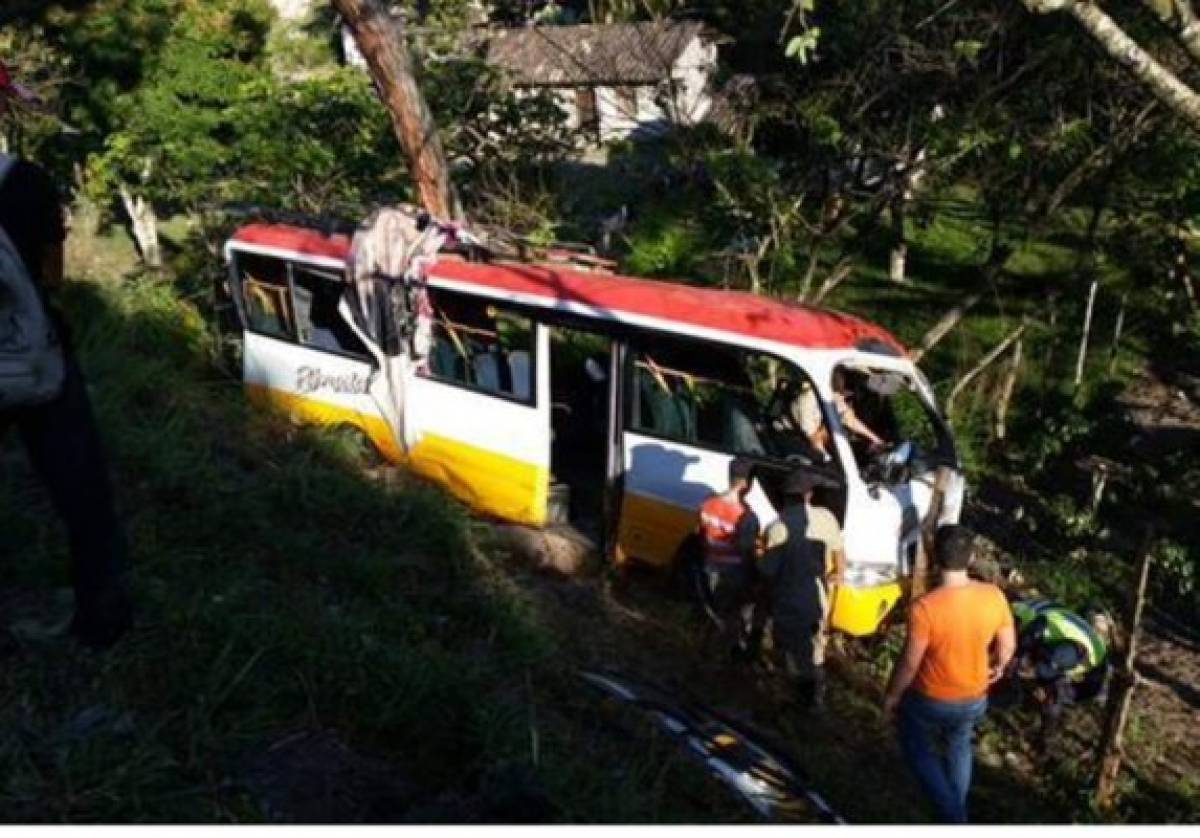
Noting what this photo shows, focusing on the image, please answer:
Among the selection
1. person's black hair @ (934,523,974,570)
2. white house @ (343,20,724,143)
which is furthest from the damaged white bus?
white house @ (343,20,724,143)

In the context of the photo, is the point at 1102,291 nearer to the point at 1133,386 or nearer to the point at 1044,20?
the point at 1133,386

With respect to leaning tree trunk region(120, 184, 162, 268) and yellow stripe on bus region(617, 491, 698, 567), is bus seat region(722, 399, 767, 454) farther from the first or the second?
leaning tree trunk region(120, 184, 162, 268)

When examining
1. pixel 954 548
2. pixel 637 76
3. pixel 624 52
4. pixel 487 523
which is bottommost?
pixel 487 523

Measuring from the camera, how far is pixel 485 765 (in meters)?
4.46

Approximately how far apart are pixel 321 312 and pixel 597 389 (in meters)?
2.96

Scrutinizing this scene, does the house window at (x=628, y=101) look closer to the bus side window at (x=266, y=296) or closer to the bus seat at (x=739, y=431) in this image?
the bus side window at (x=266, y=296)

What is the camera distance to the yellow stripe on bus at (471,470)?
9.41m

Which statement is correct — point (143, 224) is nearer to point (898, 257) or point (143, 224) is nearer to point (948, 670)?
A: point (898, 257)

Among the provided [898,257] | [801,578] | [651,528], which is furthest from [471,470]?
[898,257]

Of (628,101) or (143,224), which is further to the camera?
(143,224)

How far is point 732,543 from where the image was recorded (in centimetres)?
775

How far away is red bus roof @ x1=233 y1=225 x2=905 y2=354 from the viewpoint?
8.36 m

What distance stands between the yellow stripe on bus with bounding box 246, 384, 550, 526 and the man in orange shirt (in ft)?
13.6

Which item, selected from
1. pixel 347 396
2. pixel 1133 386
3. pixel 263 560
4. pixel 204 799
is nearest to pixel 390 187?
pixel 347 396
